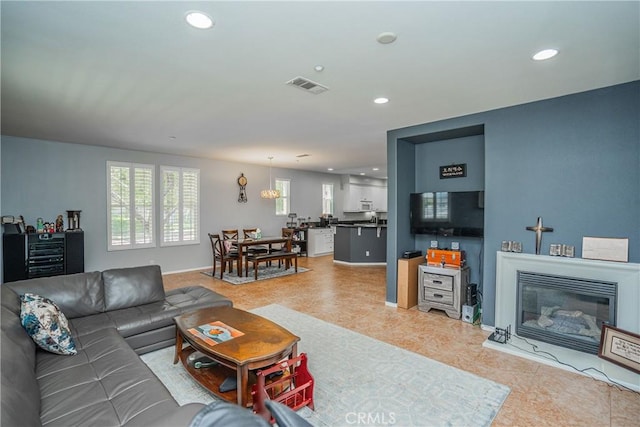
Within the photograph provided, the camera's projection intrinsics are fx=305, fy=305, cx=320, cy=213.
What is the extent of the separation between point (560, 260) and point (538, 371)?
1101 millimetres

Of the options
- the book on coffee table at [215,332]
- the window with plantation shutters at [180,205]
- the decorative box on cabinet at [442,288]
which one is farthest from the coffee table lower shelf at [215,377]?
the window with plantation shutters at [180,205]

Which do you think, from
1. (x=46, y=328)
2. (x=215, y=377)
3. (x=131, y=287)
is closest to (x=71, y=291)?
(x=131, y=287)

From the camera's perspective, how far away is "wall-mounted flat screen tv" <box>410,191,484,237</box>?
3927 millimetres

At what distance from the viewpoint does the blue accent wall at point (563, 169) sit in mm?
2828

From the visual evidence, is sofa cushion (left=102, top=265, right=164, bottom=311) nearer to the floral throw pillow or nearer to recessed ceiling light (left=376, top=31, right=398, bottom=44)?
the floral throw pillow

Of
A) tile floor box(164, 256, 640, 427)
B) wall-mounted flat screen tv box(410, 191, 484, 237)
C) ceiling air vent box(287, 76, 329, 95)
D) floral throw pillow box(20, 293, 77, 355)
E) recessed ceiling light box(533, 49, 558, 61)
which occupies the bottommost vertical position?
tile floor box(164, 256, 640, 427)

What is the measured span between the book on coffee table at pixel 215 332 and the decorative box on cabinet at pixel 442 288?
2.73 m

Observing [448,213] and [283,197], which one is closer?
[448,213]

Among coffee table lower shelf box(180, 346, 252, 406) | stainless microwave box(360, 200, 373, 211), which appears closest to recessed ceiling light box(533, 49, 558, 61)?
coffee table lower shelf box(180, 346, 252, 406)

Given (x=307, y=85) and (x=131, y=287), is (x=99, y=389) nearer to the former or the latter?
(x=131, y=287)

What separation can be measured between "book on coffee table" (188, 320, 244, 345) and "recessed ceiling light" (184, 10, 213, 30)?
2139 mm

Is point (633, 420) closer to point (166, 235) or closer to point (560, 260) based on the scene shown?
point (560, 260)

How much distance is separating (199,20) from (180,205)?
5.60 meters

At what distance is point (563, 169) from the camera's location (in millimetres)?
3154
